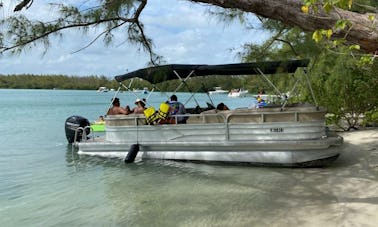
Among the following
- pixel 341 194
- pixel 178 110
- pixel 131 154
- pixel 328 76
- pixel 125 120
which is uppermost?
pixel 328 76

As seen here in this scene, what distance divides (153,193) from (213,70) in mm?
3411

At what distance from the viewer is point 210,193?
24.8 ft

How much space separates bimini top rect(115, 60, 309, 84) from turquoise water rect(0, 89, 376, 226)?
Answer: 2.12m

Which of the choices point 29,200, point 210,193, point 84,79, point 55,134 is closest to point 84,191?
point 29,200

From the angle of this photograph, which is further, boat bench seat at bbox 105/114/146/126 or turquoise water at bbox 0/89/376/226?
boat bench seat at bbox 105/114/146/126

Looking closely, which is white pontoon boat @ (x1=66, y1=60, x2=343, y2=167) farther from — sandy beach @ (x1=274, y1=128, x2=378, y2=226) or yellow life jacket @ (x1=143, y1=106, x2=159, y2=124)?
sandy beach @ (x1=274, y1=128, x2=378, y2=226)

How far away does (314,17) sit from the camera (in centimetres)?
423

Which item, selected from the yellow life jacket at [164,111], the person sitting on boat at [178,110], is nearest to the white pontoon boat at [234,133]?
the yellow life jacket at [164,111]

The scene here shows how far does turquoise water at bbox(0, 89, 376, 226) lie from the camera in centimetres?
630

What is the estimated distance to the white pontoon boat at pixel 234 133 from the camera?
8.77 m

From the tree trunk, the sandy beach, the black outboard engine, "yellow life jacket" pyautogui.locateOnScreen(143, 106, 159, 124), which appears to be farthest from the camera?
the black outboard engine

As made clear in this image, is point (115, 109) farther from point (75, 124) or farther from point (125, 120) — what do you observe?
point (75, 124)

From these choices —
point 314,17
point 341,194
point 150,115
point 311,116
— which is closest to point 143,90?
point 150,115

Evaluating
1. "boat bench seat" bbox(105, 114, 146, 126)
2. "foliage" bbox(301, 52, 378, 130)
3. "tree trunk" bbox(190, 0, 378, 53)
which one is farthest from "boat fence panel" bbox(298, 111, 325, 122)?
"tree trunk" bbox(190, 0, 378, 53)
